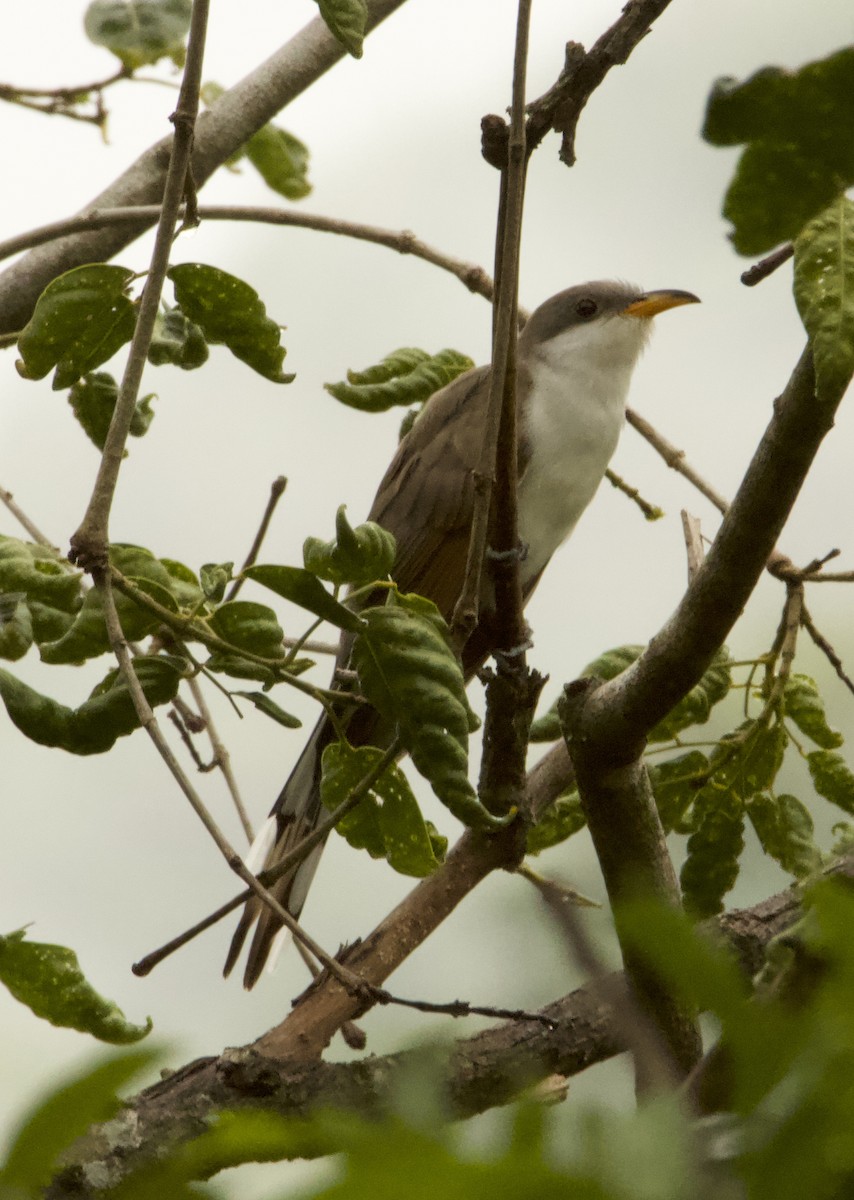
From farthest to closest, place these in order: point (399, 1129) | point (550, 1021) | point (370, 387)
Answer: point (370, 387) → point (550, 1021) → point (399, 1129)

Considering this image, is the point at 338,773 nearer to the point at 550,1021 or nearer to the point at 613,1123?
the point at 550,1021

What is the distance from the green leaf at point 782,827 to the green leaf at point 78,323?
142 cm

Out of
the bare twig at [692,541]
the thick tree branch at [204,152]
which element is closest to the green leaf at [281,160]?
the thick tree branch at [204,152]

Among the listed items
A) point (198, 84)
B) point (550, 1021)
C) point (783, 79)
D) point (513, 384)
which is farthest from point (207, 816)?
point (783, 79)

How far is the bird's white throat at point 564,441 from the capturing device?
12.3 ft

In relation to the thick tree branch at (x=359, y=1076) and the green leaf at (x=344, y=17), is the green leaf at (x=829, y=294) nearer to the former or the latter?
the green leaf at (x=344, y=17)

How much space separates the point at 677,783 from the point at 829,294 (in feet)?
4.30

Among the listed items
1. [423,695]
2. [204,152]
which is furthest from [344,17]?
[204,152]

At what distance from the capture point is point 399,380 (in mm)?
2762

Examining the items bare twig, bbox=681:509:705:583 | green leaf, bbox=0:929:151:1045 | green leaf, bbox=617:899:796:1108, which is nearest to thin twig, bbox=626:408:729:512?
bare twig, bbox=681:509:705:583

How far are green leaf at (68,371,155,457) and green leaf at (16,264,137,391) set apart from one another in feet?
0.96

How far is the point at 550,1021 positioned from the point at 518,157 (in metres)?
1.56

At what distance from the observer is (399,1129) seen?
47 centimetres

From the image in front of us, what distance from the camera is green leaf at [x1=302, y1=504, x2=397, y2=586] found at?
1.67 m
